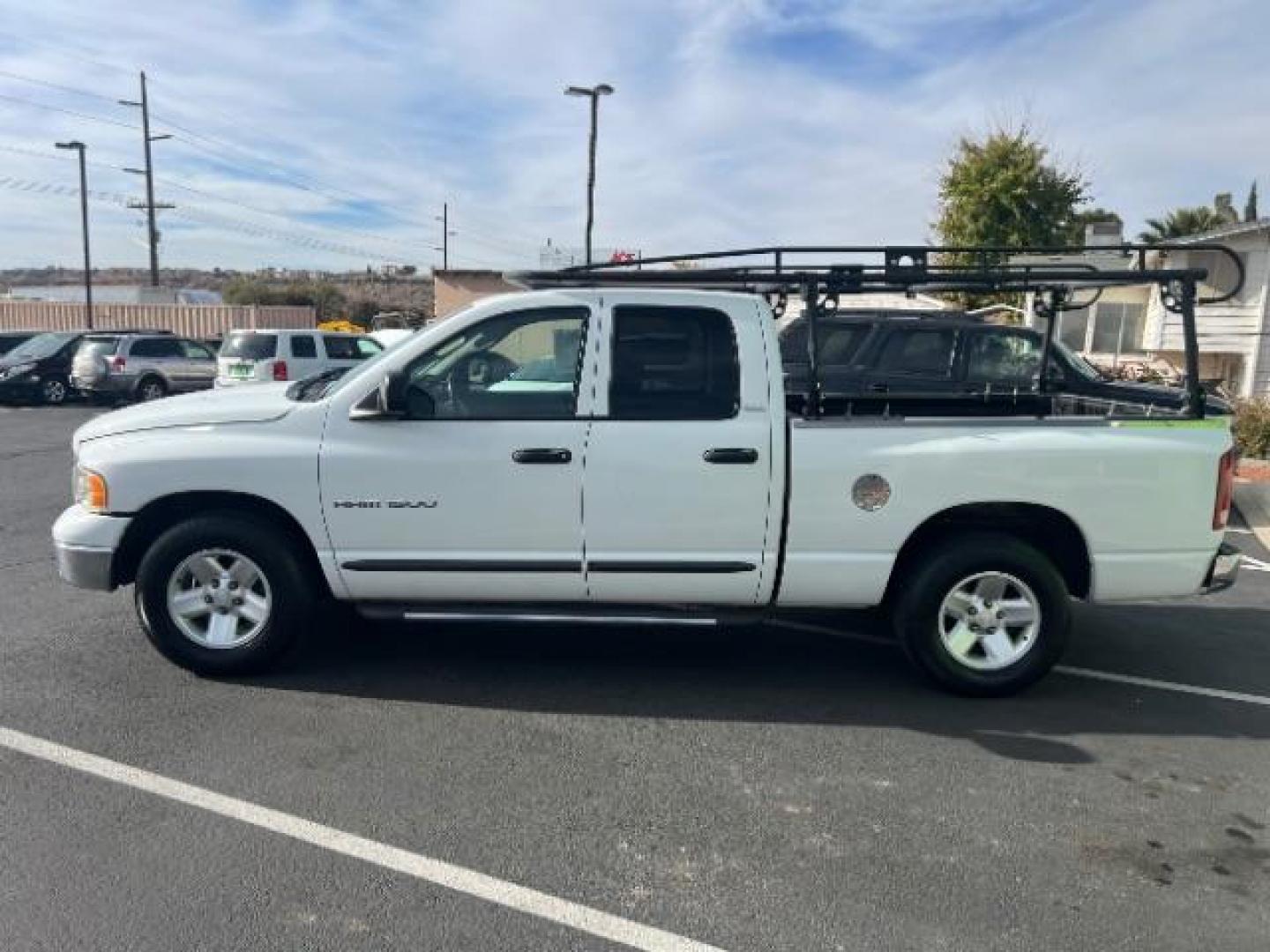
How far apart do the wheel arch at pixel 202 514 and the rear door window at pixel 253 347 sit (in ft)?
41.7

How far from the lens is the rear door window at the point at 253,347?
16.6 m

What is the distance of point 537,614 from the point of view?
4.47 m

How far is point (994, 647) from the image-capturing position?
15.0ft

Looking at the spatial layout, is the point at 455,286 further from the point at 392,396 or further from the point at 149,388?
the point at 392,396

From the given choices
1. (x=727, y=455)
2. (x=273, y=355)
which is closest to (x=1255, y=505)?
(x=727, y=455)

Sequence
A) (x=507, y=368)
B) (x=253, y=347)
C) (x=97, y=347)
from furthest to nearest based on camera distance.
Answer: (x=97, y=347) → (x=253, y=347) → (x=507, y=368)

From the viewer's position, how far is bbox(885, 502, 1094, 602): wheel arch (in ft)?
14.8

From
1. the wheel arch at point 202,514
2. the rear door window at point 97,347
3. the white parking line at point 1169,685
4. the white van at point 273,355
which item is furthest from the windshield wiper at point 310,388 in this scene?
the rear door window at point 97,347

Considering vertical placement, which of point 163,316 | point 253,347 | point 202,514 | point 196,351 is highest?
point 163,316

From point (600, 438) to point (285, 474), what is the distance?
1.46m

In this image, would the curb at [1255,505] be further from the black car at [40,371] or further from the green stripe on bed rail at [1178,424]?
the black car at [40,371]

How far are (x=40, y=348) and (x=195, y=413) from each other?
62.6ft

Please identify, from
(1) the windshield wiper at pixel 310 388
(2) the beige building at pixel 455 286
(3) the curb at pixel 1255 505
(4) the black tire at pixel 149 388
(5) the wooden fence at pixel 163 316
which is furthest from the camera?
(5) the wooden fence at pixel 163 316

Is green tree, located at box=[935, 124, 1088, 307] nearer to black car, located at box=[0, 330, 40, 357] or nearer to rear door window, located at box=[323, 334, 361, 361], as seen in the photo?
rear door window, located at box=[323, 334, 361, 361]
